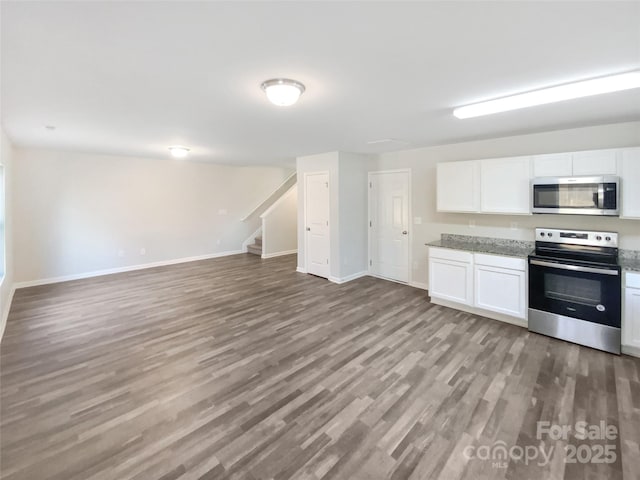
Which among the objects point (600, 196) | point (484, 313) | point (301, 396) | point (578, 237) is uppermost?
point (600, 196)

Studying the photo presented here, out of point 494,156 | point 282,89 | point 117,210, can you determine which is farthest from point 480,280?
point 117,210

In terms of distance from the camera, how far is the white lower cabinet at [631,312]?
2.97 meters

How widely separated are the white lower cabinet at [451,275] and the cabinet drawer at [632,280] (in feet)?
4.79

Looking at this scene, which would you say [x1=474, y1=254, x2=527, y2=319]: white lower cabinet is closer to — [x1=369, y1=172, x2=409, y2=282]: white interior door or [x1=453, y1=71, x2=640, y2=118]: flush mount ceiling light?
[x1=369, y1=172, x2=409, y2=282]: white interior door

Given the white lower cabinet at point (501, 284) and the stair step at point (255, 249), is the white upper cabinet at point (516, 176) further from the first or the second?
the stair step at point (255, 249)

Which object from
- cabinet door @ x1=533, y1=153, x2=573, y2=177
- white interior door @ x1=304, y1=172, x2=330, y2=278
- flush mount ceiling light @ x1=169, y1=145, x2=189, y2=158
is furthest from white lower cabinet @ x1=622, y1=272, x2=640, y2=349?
flush mount ceiling light @ x1=169, y1=145, x2=189, y2=158

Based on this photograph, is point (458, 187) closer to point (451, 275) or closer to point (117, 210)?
point (451, 275)

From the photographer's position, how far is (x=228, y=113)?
3096mm

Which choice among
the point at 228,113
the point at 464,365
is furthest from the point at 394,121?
the point at 464,365

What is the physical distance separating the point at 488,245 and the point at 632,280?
1570 mm

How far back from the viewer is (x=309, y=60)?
1.94m

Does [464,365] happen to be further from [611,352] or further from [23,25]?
[23,25]

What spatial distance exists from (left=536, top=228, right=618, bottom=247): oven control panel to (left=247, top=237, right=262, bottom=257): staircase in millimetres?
6388

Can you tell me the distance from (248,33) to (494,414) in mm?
2988
